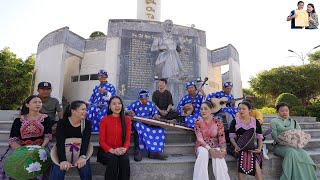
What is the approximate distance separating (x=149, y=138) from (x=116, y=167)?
2.96ft

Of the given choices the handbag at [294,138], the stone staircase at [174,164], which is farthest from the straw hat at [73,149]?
the handbag at [294,138]

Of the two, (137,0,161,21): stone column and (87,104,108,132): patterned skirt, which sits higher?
(137,0,161,21): stone column

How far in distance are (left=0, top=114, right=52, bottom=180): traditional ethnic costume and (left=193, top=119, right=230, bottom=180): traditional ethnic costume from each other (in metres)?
2.32

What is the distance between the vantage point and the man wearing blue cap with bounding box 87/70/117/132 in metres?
4.86

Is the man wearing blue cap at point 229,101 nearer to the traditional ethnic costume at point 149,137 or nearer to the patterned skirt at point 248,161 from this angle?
the patterned skirt at point 248,161

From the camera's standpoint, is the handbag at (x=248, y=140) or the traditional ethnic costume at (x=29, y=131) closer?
the traditional ethnic costume at (x=29, y=131)

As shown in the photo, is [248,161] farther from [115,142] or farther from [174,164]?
[115,142]

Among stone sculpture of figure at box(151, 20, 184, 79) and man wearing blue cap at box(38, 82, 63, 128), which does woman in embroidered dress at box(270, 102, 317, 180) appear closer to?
man wearing blue cap at box(38, 82, 63, 128)

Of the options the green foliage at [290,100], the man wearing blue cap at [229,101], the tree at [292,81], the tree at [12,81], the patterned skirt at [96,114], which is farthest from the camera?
the tree at [292,81]

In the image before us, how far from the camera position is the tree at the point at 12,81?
1772cm

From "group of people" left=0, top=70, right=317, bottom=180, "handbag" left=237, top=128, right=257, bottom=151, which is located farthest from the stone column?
"handbag" left=237, top=128, right=257, bottom=151

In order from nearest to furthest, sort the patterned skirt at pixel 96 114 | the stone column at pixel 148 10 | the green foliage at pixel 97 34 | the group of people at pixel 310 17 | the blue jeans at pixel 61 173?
the blue jeans at pixel 61 173
the group of people at pixel 310 17
the patterned skirt at pixel 96 114
the green foliage at pixel 97 34
the stone column at pixel 148 10

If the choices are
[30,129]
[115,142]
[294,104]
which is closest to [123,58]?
[30,129]

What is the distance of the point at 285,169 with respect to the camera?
3.74m
